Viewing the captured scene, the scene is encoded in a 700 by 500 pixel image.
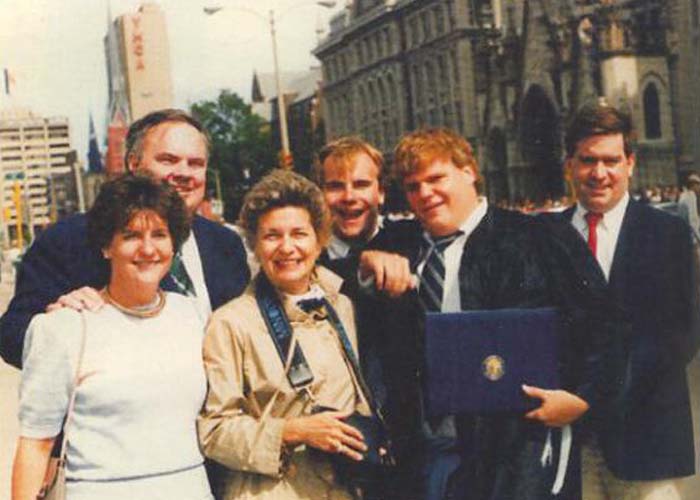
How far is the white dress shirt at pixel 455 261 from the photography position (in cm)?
282

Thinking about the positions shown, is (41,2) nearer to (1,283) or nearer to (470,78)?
(1,283)

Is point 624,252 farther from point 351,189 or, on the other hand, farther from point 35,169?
point 35,169

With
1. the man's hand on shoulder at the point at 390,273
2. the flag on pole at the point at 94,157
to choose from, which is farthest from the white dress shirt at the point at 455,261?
the flag on pole at the point at 94,157

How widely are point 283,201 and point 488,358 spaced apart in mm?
622

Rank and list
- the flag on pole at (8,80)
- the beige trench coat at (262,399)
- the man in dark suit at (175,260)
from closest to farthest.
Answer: the beige trench coat at (262,399) < the man in dark suit at (175,260) < the flag on pole at (8,80)

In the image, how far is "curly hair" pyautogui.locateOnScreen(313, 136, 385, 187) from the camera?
3484 millimetres

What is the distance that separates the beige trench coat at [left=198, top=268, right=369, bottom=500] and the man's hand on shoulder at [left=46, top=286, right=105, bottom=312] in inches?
10.8

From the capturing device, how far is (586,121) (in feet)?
10.3

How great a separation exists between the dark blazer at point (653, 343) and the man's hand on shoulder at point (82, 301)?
1.28m

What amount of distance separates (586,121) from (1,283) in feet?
106

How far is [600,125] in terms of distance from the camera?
312 centimetres

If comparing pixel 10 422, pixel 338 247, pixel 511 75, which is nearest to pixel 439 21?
pixel 511 75

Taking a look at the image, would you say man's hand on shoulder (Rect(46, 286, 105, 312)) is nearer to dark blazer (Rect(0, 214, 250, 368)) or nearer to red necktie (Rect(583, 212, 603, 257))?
dark blazer (Rect(0, 214, 250, 368))

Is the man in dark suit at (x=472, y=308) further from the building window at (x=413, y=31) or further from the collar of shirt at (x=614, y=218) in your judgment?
the building window at (x=413, y=31)
